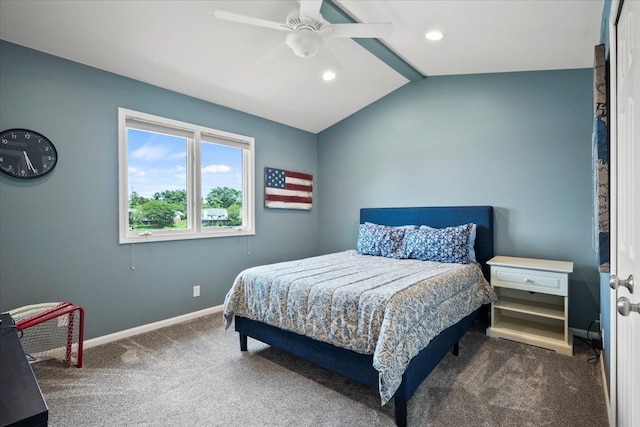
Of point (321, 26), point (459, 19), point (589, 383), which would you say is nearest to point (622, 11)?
point (459, 19)

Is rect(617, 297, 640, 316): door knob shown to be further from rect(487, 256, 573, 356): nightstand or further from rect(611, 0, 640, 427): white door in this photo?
rect(487, 256, 573, 356): nightstand

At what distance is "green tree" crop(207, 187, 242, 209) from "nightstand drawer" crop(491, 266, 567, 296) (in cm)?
303

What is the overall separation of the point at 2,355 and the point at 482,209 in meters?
3.75

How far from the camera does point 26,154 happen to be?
8.09 feet

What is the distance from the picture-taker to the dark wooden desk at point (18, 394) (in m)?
0.69

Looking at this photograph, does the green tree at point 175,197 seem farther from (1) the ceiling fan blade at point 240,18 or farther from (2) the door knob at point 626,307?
(2) the door knob at point 626,307

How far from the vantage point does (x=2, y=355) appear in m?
1.00

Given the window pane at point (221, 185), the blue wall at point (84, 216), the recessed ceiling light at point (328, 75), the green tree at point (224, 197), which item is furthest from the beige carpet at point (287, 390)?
the recessed ceiling light at point (328, 75)

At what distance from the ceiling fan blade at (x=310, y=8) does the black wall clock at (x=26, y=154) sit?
2.31 meters

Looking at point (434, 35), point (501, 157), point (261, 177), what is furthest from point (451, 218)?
point (261, 177)

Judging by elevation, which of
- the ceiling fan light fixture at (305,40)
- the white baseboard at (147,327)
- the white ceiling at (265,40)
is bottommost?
the white baseboard at (147,327)

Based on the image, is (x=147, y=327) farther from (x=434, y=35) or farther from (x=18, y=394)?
(x=434, y=35)

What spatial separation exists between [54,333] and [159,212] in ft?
4.42

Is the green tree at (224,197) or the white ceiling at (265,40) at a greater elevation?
the white ceiling at (265,40)
